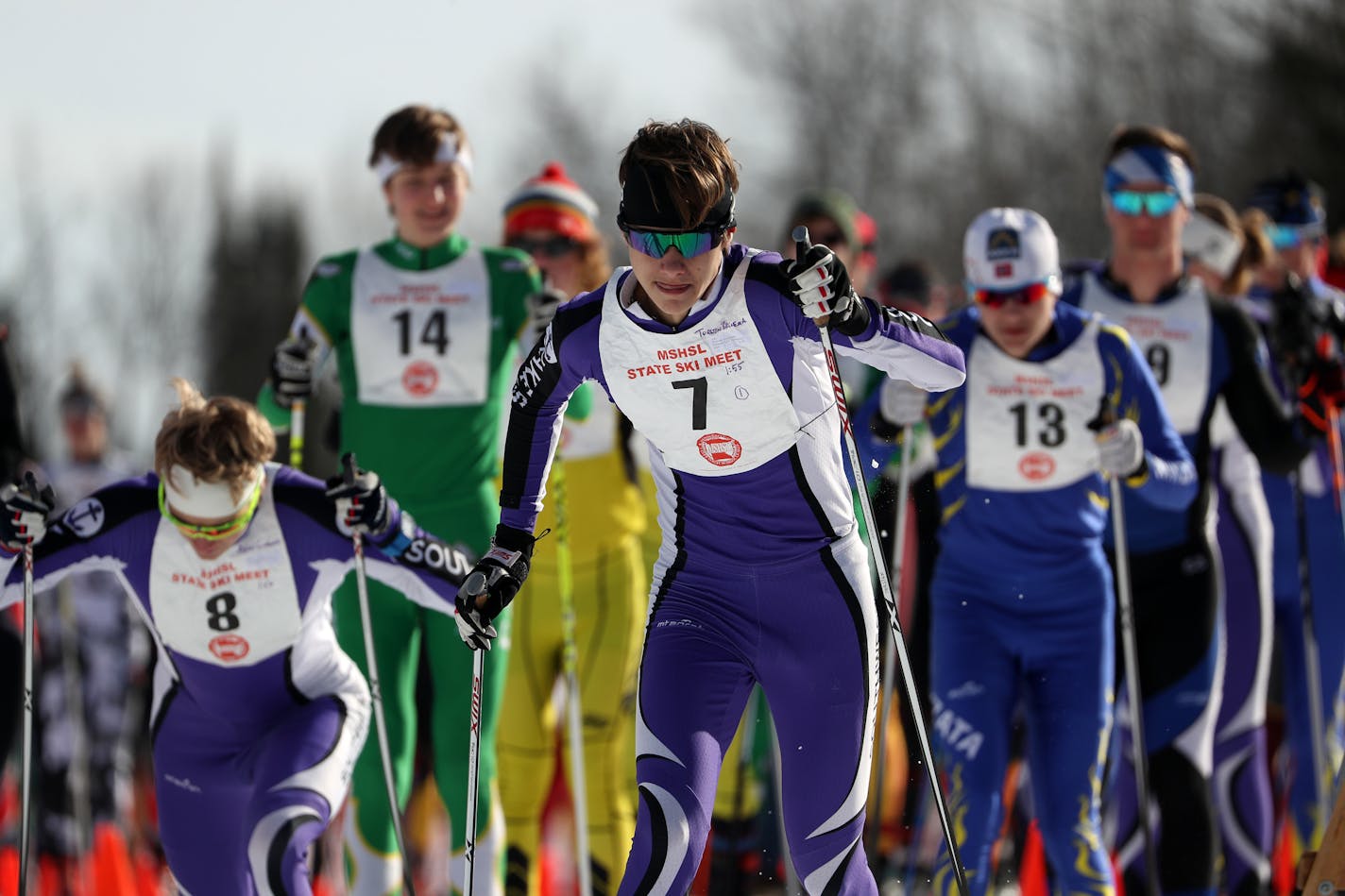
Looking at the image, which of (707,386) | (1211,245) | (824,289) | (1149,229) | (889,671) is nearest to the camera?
(824,289)

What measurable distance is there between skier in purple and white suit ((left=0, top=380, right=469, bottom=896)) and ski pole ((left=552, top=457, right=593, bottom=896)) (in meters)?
1.11

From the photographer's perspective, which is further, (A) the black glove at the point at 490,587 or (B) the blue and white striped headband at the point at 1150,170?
(B) the blue and white striped headband at the point at 1150,170

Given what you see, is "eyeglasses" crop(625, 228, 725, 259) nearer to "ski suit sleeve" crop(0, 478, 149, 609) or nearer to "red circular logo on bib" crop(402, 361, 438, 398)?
"ski suit sleeve" crop(0, 478, 149, 609)

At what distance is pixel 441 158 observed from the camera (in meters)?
6.98

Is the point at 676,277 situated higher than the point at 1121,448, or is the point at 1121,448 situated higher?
the point at 676,277

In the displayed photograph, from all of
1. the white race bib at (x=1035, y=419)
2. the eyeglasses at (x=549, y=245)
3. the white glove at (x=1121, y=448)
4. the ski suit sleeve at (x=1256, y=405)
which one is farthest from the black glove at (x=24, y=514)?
the ski suit sleeve at (x=1256, y=405)

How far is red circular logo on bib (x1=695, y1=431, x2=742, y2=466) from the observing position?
5.04 meters

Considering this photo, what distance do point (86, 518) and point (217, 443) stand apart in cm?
56

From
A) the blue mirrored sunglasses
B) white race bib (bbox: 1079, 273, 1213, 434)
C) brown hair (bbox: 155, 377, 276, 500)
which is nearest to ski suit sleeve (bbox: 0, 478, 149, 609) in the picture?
brown hair (bbox: 155, 377, 276, 500)

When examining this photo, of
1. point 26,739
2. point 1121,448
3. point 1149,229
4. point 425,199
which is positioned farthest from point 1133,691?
point 26,739

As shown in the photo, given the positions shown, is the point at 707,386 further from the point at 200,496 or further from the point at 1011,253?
the point at 1011,253

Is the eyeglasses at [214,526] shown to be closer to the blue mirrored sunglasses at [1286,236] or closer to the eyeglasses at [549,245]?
the eyeglasses at [549,245]

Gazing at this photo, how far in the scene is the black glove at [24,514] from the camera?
5.75 meters

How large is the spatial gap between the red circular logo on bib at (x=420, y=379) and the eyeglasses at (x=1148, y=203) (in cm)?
263
